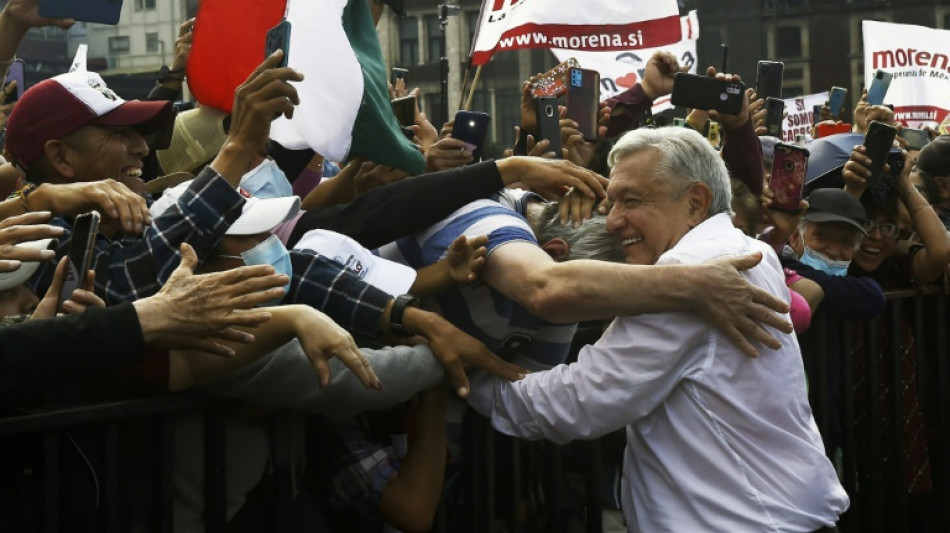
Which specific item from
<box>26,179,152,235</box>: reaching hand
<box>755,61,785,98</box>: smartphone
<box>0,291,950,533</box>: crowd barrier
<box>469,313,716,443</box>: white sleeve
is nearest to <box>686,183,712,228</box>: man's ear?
<box>469,313,716,443</box>: white sleeve

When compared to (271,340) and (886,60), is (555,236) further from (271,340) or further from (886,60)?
(886,60)

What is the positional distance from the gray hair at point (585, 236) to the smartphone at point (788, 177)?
168 centimetres

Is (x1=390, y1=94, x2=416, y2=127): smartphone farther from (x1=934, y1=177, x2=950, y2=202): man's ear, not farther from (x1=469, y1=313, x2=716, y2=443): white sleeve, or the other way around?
(x1=934, y1=177, x2=950, y2=202): man's ear

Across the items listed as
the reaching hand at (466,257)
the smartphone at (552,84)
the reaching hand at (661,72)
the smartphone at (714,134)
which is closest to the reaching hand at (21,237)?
the reaching hand at (466,257)

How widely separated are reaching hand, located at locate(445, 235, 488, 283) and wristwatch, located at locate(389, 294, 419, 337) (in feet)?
0.48

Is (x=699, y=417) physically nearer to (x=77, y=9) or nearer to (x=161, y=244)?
(x=161, y=244)

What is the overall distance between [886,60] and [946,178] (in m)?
4.50

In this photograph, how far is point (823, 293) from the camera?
485cm

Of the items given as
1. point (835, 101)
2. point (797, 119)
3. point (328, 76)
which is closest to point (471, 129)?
point (328, 76)

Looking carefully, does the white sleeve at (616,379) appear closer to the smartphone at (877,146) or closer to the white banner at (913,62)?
the smartphone at (877,146)

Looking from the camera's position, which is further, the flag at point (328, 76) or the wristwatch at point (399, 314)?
the flag at point (328, 76)

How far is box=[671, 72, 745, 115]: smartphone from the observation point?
17.1 feet

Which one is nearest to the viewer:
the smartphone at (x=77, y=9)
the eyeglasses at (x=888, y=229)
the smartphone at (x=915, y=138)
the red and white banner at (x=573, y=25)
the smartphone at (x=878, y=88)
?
the smartphone at (x=77, y=9)

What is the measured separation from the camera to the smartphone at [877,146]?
5590mm
